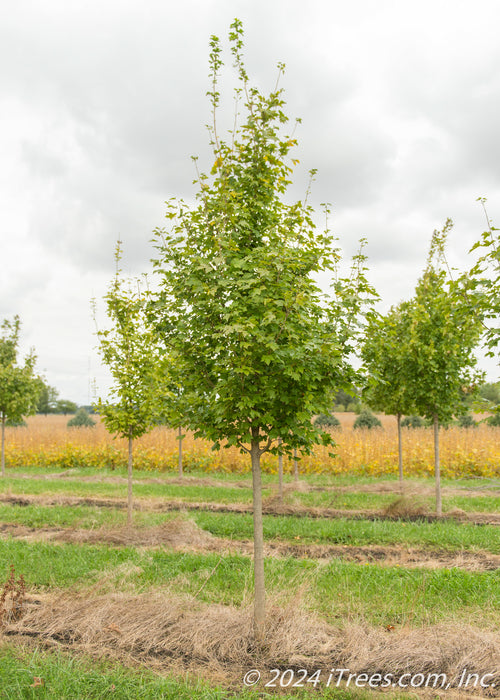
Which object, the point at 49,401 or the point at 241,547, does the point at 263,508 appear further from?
the point at 49,401

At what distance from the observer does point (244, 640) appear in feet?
14.3

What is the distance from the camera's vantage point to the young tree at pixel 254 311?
4273 mm

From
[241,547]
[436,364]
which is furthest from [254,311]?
[436,364]

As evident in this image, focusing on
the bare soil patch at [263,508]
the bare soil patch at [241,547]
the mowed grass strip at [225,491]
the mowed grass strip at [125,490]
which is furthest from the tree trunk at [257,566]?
the mowed grass strip at [125,490]

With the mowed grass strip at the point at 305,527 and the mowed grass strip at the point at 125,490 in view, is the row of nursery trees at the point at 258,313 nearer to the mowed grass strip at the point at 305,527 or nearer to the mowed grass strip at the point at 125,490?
the mowed grass strip at the point at 305,527

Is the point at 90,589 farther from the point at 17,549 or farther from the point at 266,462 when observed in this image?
the point at 266,462

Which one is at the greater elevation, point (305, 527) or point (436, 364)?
point (436, 364)

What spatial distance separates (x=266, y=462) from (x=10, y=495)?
776cm

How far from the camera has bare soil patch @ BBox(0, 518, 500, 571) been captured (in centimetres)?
697

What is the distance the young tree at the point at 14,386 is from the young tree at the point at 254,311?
43.1 ft

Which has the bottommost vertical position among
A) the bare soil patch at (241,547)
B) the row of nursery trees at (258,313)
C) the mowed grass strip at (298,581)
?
the bare soil patch at (241,547)

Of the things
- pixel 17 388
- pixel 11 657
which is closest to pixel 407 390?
pixel 11 657

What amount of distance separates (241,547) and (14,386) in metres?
11.8

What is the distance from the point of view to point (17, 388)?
16.7m
